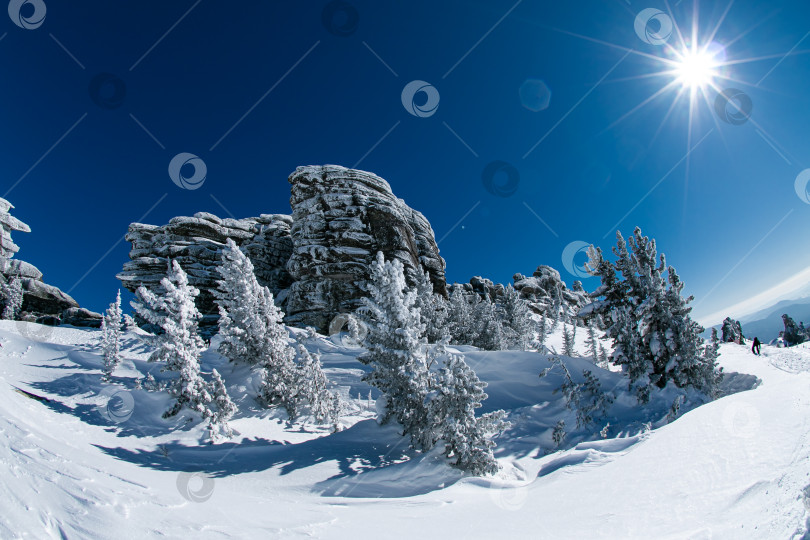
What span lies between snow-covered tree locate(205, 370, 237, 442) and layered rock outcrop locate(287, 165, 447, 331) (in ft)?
84.9

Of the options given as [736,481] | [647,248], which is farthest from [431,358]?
[647,248]

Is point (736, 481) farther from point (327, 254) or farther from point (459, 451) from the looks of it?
point (327, 254)

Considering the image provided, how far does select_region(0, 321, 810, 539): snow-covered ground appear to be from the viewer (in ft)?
13.8

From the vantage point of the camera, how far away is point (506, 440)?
45.2 ft

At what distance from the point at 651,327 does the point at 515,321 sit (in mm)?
28100

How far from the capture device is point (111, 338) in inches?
754

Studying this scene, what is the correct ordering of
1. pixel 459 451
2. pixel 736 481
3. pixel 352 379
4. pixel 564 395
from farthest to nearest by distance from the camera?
pixel 352 379
pixel 564 395
pixel 459 451
pixel 736 481

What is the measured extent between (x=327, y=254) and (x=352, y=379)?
78.0 ft

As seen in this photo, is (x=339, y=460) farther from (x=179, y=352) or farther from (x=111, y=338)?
(x=111, y=338)

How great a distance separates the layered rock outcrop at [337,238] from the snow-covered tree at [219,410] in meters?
25.9

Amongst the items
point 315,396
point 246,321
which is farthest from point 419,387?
point 246,321

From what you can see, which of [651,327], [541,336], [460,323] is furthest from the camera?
[541,336]

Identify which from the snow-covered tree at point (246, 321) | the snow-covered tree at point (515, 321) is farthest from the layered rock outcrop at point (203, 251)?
the snow-covered tree at point (515, 321)

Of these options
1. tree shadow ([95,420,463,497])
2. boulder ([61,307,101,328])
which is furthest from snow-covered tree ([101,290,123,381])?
boulder ([61,307,101,328])
